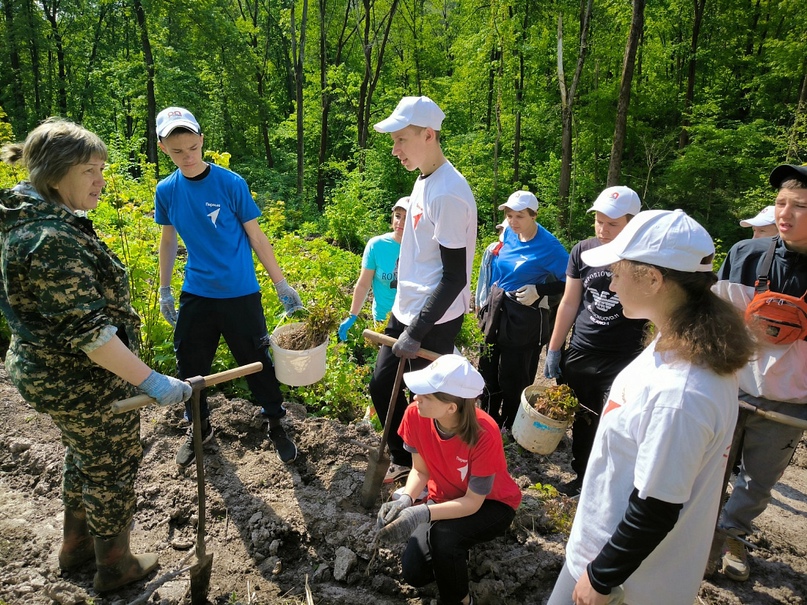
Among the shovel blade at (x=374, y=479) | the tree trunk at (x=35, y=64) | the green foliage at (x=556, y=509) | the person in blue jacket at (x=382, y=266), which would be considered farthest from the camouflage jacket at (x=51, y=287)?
the tree trunk at (x=35, y=64)

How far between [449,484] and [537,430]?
35.2 inches

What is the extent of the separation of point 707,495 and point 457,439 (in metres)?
1.19

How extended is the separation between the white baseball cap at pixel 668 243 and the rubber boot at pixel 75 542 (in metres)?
2.92

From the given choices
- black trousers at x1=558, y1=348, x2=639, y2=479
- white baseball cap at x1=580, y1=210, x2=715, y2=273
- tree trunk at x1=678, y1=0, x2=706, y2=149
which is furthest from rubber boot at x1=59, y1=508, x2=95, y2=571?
tree trunk at x1=678, y1=0, x2=706, y2=149

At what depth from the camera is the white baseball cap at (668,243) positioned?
1.53m

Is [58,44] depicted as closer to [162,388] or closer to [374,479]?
[162,388]

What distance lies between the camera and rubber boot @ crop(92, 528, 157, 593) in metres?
2.63

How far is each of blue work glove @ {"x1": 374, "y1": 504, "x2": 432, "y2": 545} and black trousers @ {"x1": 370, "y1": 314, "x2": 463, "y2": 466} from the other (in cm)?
73

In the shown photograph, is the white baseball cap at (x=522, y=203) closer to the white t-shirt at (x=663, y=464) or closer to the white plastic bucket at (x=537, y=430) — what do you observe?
the white plastic bucket at (x=537, y=430)

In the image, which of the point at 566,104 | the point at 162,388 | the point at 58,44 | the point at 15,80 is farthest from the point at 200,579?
the point at 58,44

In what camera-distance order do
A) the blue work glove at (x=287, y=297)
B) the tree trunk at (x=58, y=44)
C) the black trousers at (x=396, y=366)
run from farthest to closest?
the tree trunk at (x=58, y=44) < the blue work glove at (x=287, y=297) < the black trousers at (x=396, y=366)

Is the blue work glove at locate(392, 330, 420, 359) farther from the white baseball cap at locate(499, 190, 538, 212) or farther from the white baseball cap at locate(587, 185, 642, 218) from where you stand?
the white baseball cap at locate(499, 190, 538, 212)

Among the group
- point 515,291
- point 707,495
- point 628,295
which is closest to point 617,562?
point 707,495

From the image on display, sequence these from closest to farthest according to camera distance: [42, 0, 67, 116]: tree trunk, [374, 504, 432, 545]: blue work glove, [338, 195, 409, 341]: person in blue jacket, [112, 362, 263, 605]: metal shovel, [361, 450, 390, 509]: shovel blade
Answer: [374, 504, 432, 545]: blue work glove < [112, 362, 263, 605]: metal shovel < [361, 450, 390, 509]: shovel blade < [338, 195, 409, 341]: person in blue jacket < [42, 0, 67, 116]: tree trunk
